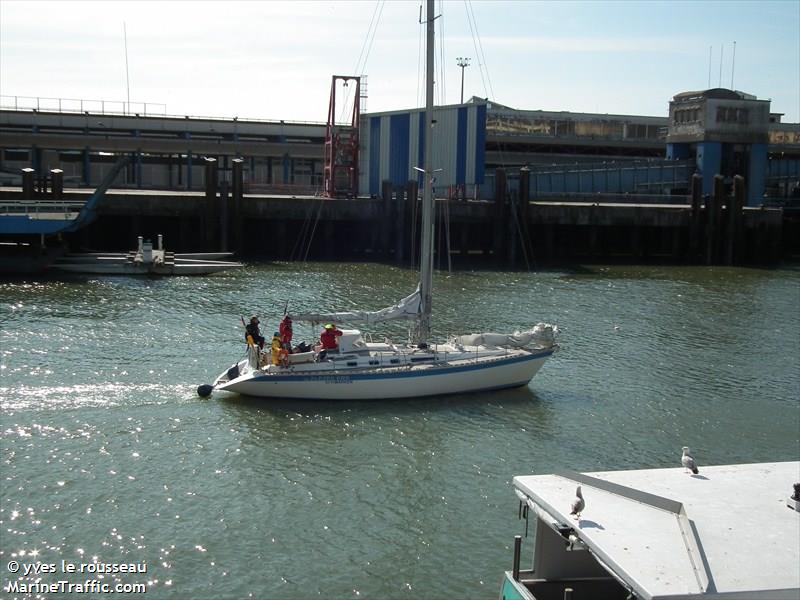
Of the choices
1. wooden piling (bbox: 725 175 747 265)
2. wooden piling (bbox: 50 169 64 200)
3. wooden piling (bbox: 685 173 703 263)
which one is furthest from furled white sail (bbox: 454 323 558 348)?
wooden piling (bbox: 50 169 64 200)

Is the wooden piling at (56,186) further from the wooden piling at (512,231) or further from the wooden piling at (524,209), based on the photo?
the wooden piling at (524,209)

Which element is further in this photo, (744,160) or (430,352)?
(744,160)

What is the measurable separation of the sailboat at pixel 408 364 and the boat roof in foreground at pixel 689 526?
14.0 m

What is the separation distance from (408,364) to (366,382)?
1.30m

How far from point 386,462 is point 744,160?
58.3m

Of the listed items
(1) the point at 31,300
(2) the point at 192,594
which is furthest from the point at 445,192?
(2) the point at 192,594

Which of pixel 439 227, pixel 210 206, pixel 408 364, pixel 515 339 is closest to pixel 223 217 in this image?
pixel 210 206

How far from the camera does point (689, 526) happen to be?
10.5 metres

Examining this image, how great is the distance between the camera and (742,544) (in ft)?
34.1

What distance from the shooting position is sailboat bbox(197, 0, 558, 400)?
2598 cm

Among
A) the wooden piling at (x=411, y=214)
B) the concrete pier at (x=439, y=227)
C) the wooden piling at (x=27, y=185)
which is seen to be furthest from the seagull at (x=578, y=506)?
the wooden piling at (x=27, y=185)

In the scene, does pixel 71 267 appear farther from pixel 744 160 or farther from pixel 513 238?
pixel 744 160

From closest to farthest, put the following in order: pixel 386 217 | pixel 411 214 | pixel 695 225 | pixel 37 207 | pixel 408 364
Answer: pixel 408 364, pixel 37 207, pixel 411 214, pixel 386 217, pixel 695 225

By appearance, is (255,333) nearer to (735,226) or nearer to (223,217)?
(223,217)
